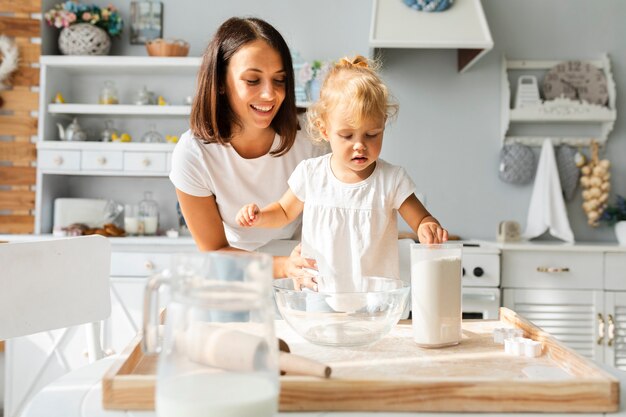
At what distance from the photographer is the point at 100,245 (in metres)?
1.55

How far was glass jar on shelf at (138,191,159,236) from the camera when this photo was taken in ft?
11.1

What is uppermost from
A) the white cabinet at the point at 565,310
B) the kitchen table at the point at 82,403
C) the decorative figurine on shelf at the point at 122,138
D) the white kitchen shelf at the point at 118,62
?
the white kitchen shelf at the point at 118,62

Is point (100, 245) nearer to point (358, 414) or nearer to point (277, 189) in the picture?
point (277, 189)

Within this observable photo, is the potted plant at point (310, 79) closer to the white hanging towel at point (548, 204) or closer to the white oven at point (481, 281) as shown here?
the white oven at point (481, 281)

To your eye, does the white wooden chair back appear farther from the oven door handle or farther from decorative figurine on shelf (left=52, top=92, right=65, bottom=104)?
decorative figurine on shelf (left=52, top=92, right=65, bottom=104)

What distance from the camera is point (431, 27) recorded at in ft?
10.3

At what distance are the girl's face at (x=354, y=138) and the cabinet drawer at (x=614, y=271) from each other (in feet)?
6.30

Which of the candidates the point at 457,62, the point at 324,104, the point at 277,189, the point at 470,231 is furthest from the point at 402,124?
the point at 324,104

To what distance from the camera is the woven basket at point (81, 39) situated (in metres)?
3.33

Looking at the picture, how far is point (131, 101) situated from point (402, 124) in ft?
4.84

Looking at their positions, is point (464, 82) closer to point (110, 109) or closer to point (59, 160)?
point (110, 109)

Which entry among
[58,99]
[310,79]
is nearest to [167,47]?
[58,99]

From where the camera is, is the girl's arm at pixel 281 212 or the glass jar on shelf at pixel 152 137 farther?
the glass jar on shelf at pixel 152 137

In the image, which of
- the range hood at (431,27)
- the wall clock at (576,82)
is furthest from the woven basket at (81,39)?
the wall clock at (576,82)
